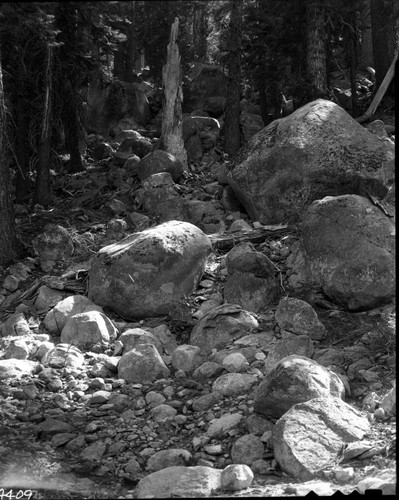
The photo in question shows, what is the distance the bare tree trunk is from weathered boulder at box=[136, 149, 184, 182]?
124 centimetres

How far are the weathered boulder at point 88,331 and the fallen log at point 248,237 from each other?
7.70 ft

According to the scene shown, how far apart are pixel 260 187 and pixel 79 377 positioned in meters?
4.48

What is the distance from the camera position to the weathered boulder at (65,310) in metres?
9.05

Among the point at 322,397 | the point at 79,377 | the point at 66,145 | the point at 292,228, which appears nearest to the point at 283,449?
the point at 322,397

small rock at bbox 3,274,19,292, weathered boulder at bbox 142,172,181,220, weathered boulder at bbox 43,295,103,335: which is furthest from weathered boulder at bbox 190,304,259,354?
weathered boulder at bbox 142,172,181,220

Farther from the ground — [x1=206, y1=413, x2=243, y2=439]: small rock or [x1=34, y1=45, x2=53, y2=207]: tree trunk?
[x1=34, y1=45, x2=53, y2=207]: tree trunk

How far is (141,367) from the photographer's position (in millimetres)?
7535

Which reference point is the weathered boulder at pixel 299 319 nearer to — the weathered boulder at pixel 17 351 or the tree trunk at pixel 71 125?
the weathered boulder at pixel 17 351

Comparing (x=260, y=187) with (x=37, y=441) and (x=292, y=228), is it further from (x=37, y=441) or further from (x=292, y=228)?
(x=37, y=441)

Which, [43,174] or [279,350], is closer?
[279,350]

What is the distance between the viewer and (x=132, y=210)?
13.7m

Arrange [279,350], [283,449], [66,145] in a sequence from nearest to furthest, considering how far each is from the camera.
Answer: [283,449] < [279,350] < [66,145]

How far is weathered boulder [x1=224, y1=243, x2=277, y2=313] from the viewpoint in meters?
8.85

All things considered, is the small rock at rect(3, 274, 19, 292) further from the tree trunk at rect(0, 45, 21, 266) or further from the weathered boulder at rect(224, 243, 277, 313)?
the weathered boulder at rect(224, 243, 277, 313)
